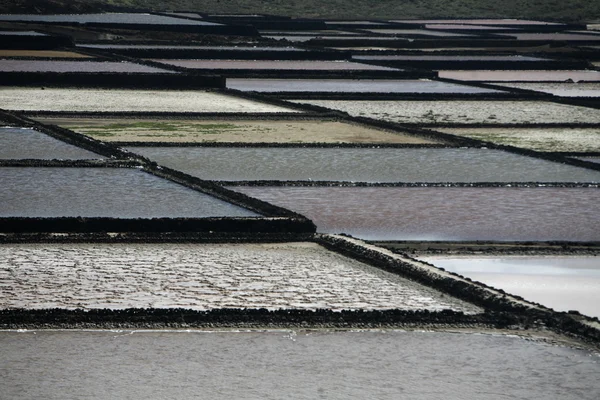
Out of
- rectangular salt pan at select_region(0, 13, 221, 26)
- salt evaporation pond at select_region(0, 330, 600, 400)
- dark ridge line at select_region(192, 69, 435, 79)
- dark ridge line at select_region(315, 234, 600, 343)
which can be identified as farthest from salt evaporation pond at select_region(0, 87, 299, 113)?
rectangular salt pan at select_region(0, 13, 221, 26)

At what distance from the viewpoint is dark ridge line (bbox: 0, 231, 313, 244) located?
6645 millimetres

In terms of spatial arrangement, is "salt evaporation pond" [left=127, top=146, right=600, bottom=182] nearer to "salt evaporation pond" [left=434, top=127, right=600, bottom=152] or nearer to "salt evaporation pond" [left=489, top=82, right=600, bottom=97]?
"salt evaporation pond" [left=434, top=127, right=600, bottom=152]

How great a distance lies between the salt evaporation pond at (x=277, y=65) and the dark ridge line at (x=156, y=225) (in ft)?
35.7

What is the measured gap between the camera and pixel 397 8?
38375mm

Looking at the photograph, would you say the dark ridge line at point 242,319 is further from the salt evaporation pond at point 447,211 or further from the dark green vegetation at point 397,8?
the dark green vegetation at point 397,8

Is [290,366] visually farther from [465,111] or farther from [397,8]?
[397,8]

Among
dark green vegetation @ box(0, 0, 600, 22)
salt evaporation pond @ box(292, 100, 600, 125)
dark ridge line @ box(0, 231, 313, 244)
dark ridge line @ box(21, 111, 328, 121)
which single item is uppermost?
dark green vegetation @ box(0, 0, 600, 22)

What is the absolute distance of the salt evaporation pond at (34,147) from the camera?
910cm

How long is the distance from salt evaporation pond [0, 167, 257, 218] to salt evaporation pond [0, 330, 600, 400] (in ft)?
7.09

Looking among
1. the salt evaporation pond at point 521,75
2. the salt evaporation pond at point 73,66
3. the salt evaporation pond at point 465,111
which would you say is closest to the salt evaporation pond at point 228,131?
the salt evaporation pond at point 465,111

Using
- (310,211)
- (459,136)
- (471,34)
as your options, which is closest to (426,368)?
(310,211)

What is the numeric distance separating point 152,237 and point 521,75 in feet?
43.1

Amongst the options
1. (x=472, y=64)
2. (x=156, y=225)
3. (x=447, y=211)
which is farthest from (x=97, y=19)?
(x=156, y=225)

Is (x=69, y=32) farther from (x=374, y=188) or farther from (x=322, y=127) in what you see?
(x=374, y=188)
